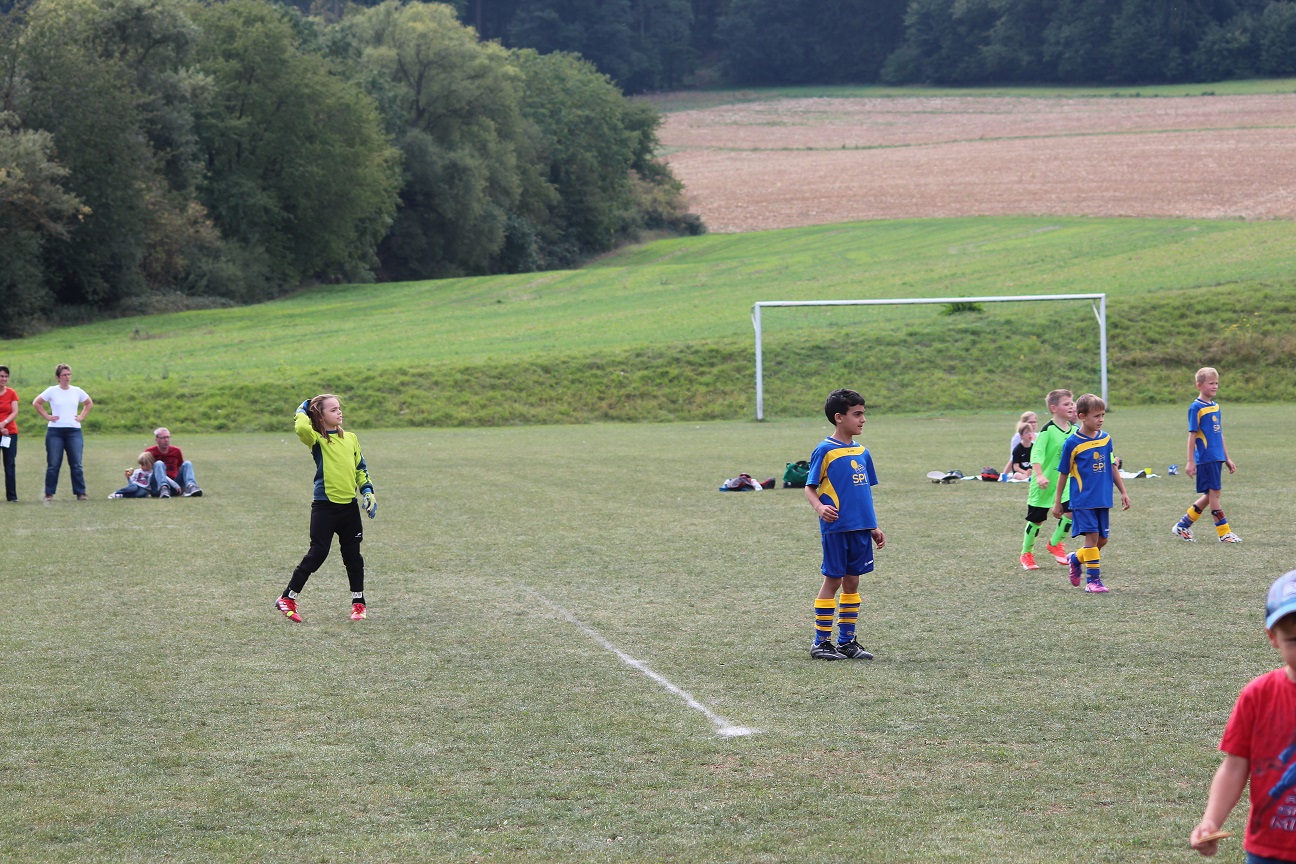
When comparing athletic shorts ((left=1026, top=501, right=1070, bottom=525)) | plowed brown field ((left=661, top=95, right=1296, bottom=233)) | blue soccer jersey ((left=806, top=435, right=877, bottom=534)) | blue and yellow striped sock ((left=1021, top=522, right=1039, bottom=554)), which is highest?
plowed brown field ((left=661, top=95, right=1296, bottom=233))

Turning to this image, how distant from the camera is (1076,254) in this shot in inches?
2203

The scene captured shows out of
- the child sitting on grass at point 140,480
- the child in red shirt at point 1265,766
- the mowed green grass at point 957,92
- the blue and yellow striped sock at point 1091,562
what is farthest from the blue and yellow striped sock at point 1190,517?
the mowed green grass at point 957,92

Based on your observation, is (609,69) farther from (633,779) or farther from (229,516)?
(633,779)

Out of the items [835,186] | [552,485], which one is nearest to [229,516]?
[552,485]

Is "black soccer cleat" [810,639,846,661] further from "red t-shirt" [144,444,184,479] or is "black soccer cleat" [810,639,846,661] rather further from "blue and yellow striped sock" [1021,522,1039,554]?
"red t-shirt" [144,444,184,479]

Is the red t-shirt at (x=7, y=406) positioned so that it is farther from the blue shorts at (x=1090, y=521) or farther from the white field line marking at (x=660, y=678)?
the blue shorts at (x=1090, y=521)

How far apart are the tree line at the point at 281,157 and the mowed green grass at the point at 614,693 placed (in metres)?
37.2

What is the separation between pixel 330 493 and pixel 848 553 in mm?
4131

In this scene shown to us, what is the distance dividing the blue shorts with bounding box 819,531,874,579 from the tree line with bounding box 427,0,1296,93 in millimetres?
109661

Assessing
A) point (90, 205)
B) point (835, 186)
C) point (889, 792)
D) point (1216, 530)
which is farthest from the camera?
point (835, 186)

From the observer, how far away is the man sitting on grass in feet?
68.9

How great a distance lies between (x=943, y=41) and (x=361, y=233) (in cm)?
6995

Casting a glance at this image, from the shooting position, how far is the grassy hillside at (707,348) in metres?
37.9

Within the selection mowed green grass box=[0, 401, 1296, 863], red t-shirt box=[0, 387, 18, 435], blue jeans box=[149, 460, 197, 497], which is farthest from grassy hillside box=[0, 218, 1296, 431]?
mowed green grass box=[0, 401, 1296, 863]
